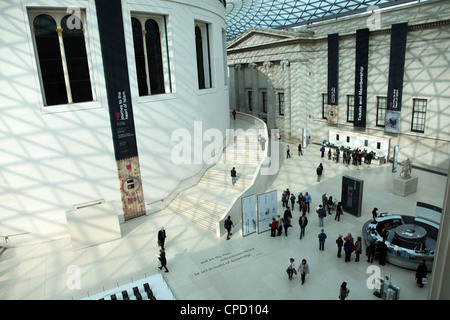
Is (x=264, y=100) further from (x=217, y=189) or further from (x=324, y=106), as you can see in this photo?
(x=217, y=189)

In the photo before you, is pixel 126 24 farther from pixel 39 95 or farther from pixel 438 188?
pixel 438 188

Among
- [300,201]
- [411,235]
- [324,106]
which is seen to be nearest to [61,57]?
[300,201]

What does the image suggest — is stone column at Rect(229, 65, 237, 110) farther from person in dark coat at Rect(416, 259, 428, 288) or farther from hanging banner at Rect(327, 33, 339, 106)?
person in dark coat at Rect(416, 259, 428, 288)

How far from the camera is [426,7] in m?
22.3

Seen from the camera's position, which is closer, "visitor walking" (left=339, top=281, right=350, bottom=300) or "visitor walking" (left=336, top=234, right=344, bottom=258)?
"visitor walking" (left=339, top=281, right=350, bottom=300)

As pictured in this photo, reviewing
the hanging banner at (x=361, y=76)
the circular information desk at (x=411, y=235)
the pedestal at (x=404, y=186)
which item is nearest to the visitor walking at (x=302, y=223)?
Result: the circular information desk at (x=411, y=235)

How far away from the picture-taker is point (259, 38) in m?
34.9

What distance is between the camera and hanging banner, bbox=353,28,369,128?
25.6 m

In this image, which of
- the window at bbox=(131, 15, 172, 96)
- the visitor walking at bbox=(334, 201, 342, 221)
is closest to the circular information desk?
the visitor walking at bbox=(334, 201, 342, 221)

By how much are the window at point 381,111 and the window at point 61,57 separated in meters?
20.9

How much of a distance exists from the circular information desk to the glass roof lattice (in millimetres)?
24886

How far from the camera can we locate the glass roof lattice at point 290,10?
3331 centimetres

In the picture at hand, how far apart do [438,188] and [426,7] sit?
12.2 metres
